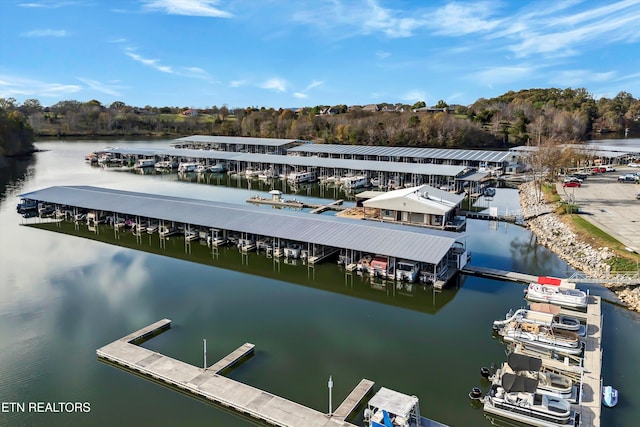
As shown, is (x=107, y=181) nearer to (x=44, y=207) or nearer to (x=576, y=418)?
(x=44, y=207)

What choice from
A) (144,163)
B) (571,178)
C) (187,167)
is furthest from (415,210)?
(144,163)

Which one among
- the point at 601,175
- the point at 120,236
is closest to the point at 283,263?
the point at 120,236

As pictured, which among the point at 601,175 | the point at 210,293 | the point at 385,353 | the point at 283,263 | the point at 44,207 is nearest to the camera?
the point at 385,353

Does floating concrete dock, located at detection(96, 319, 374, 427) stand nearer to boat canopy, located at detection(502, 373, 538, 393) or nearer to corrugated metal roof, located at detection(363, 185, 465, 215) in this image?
boat canopy, located at detection(502, 373, 538, 393)

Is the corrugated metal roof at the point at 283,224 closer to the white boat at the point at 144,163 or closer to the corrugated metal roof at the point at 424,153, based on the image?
the corrugated metal roof at the point at 424,153

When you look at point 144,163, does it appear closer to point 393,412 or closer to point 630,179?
point 630,179

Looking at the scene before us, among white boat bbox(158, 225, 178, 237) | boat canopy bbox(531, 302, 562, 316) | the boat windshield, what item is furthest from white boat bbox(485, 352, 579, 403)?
white boat bbox(158, 225, 178, 237)

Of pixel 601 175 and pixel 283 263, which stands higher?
pixel 601 175
